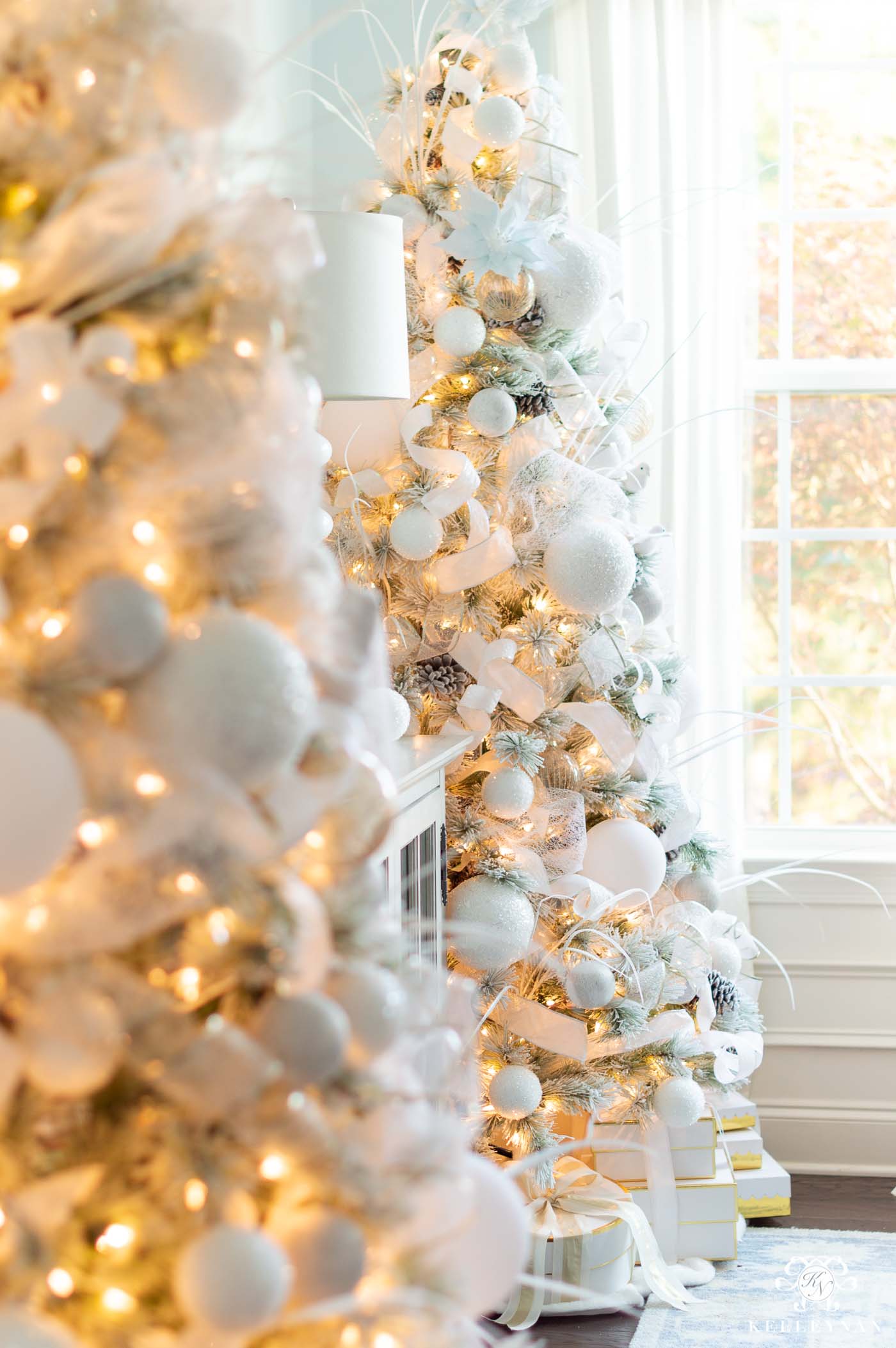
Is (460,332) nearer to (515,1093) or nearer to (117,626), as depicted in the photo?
(515,1093)

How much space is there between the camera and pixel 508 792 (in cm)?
192

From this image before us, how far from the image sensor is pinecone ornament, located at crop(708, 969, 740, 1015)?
Answer: 88.7 inches

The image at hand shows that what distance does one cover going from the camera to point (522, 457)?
196 centimetres

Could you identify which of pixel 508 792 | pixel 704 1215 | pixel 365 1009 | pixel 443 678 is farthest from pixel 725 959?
pixel 365 1009

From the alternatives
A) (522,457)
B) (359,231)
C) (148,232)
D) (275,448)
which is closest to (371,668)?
(275,448)

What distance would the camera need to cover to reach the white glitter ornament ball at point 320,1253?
0.52 m

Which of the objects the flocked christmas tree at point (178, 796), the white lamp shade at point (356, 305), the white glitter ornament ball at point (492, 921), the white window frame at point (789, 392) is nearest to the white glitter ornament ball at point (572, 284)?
the white lamp shade at point (356, 305)

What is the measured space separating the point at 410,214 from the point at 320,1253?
1.76 meters

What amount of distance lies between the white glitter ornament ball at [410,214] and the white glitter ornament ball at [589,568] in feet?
1.71

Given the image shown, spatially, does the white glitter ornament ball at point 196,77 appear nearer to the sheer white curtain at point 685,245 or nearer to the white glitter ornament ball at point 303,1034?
the white glitter ornament ball at point 303,1034

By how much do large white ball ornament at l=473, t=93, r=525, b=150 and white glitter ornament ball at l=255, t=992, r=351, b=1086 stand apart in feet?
5.52

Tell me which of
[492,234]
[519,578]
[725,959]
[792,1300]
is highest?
[492,234]

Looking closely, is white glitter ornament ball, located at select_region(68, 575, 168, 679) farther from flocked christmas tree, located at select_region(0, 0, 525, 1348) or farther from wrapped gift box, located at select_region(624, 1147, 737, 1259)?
wrapped gift box, located at select_region(624, 1147, 737, 1259)

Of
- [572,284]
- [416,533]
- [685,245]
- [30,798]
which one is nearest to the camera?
[30,798]
